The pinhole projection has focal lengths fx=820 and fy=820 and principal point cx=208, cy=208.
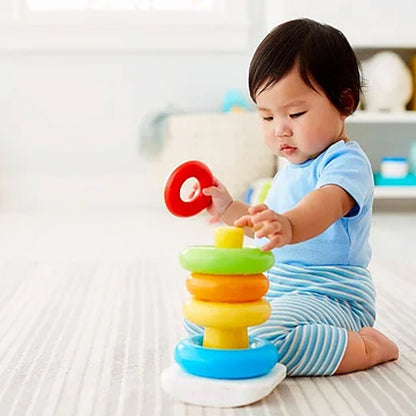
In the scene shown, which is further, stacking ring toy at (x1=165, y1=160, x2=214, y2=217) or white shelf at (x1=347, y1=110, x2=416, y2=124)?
white shelf at (x1=347, y1=110, x2=416, y2=124)

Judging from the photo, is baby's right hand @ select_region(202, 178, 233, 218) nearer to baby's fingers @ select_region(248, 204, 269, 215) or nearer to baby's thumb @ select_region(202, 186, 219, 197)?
baby's thumb @ select_region(202, 186, 219, 197)

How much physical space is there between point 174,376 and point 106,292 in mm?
601

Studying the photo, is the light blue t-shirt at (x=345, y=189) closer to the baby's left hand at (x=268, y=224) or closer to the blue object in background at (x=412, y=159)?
the baby's left hand at (x=268, y=224)

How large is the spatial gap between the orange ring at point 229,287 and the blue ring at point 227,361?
0.05 meters

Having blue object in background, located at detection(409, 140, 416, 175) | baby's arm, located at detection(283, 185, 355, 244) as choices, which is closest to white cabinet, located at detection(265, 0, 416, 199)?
blue object in background, located at detection(409, 140, 416, 175)

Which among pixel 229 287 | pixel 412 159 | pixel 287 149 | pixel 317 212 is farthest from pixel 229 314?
pixel 412 159

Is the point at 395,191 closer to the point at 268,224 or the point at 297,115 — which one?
the point at 297,115

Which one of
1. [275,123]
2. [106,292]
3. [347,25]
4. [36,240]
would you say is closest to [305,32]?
[275,123]

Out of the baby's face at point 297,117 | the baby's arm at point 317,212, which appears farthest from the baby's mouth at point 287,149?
the baby's arm at point 317,212

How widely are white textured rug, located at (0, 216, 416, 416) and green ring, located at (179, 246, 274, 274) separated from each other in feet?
0.45

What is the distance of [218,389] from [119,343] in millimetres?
292

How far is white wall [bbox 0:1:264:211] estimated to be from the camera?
281 centimetres

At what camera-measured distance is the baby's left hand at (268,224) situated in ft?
2.61

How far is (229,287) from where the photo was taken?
0.84 m
